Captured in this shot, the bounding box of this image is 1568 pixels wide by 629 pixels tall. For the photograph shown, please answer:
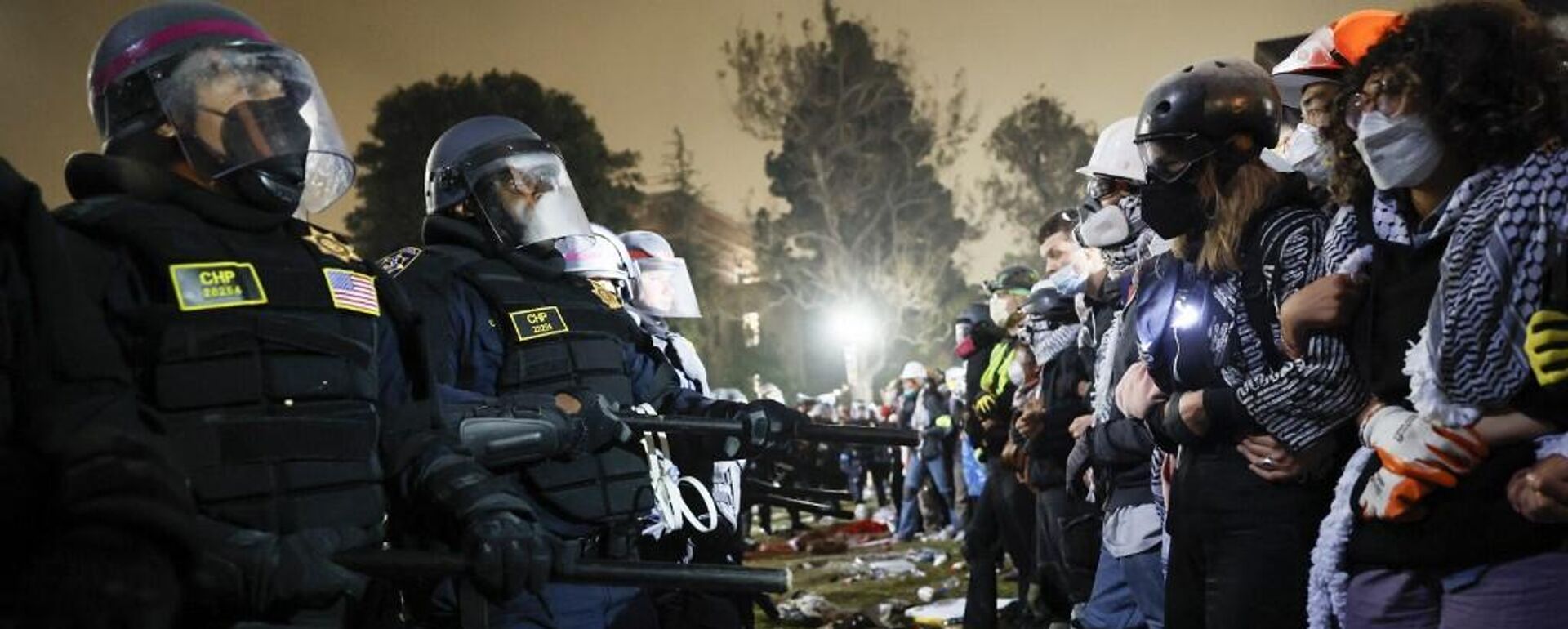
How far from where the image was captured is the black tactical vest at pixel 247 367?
8.37 feet

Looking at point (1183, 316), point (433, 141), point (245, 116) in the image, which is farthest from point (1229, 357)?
point (433, 141)

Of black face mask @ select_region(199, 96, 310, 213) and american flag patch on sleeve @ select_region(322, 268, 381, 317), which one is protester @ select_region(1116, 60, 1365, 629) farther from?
black face mask @ select_region(199, 96, 310, 213)

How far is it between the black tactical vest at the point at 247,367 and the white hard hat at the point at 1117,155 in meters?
3.68

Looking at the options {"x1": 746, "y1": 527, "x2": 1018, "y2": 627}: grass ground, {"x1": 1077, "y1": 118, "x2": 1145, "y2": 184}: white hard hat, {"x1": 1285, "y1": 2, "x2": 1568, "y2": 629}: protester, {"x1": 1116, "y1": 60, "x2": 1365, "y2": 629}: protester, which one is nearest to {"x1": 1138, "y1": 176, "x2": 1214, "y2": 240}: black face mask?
{"x1": 1116, "y1": 60, "x2": 1365, "y2": 629}: protester

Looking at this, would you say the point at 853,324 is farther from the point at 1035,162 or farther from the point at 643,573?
the point at 643,573

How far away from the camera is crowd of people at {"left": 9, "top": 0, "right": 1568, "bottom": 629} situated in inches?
89.7

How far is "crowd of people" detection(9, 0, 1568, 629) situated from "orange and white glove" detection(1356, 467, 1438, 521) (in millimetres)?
14

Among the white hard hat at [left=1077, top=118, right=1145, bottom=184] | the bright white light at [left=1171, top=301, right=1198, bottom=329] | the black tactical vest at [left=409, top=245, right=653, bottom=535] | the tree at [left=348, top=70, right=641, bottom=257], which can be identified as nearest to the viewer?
the bright white light at [left=1171, top=301, right=1198, bottom=329]

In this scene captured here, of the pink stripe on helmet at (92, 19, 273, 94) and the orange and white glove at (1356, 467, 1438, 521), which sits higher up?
the pink stripe on helmet at (92, 19, 273, 94)

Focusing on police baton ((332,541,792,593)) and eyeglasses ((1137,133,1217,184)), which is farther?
eyeglasses ((1137,133,1217,184))

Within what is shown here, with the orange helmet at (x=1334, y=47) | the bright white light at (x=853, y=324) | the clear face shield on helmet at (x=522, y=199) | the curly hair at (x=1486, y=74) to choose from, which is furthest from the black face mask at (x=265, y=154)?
the bright white light at (x=853, y=324)

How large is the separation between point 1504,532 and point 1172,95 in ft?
5.79

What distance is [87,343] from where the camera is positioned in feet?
7.54

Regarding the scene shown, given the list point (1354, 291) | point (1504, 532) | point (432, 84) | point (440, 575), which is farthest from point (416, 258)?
point (432, 84)
